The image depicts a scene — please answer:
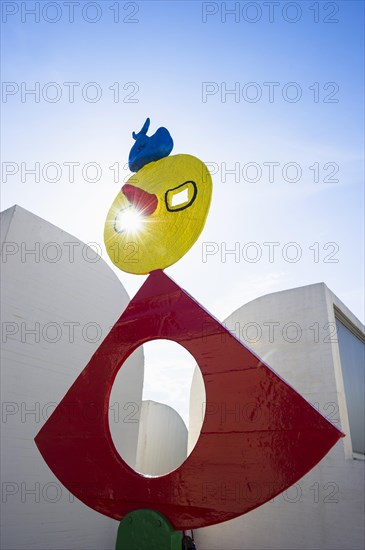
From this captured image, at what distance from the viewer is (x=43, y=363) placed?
655 centimetres

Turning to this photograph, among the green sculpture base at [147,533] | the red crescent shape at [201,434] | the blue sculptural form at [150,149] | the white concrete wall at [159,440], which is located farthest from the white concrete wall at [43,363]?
the green sculpture base at [147,533]

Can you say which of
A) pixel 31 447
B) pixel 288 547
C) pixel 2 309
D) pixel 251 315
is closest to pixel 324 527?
pixel 288 547

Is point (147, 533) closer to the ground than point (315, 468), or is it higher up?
higher up

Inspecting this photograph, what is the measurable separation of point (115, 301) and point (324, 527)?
18.7 feet

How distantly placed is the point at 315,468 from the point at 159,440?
18.4 feet

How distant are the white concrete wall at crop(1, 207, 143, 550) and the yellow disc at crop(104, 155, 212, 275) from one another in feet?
11.5

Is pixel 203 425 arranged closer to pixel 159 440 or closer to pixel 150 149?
pixel 150 149

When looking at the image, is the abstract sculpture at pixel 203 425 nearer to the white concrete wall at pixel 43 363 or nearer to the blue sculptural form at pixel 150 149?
the blue sculptural form at pixel 150 149

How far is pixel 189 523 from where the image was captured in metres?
2.47

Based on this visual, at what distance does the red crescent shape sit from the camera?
2303mm

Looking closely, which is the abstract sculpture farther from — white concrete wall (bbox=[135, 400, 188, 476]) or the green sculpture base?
white concrete wall (bbox=[135, 400, 188, 476])

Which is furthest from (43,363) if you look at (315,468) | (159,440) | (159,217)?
(159,440)

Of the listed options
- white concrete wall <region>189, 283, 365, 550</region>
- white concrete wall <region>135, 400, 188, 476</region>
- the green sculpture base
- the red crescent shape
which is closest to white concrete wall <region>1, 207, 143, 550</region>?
white concrete wall <region>189, 283, 365, 550</region>

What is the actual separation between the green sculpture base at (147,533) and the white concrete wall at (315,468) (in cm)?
529
